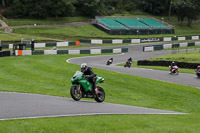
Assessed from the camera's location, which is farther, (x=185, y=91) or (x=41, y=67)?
(x=41, y=67)

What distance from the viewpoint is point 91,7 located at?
85062 millimetres

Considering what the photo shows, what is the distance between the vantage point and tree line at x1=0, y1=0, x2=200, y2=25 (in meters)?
77.1

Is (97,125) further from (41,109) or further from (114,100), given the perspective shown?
(114,100)

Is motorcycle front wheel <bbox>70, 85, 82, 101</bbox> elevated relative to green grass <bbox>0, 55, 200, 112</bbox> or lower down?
elevated

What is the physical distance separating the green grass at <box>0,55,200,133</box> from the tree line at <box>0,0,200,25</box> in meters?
50.6

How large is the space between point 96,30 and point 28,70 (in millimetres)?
51620

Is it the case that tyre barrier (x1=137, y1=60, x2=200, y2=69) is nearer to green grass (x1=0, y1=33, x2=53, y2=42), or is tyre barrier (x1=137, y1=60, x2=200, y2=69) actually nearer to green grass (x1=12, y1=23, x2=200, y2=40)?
green grass (x1=0, y1=33, x2=53, y2=42)

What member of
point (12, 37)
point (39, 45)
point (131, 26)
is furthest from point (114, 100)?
point (131, 26)

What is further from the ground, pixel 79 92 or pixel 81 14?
pixel 81 14

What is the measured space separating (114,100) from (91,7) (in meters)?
69.2

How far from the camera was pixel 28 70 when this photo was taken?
86.5 feet

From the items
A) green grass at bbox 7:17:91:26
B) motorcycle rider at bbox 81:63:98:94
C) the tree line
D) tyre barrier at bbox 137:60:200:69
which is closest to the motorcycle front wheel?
motorcycle rider at bbox 81:63:98:94

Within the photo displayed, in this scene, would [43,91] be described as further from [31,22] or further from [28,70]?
[31,22]

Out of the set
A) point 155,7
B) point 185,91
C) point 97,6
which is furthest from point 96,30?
point 185,91
